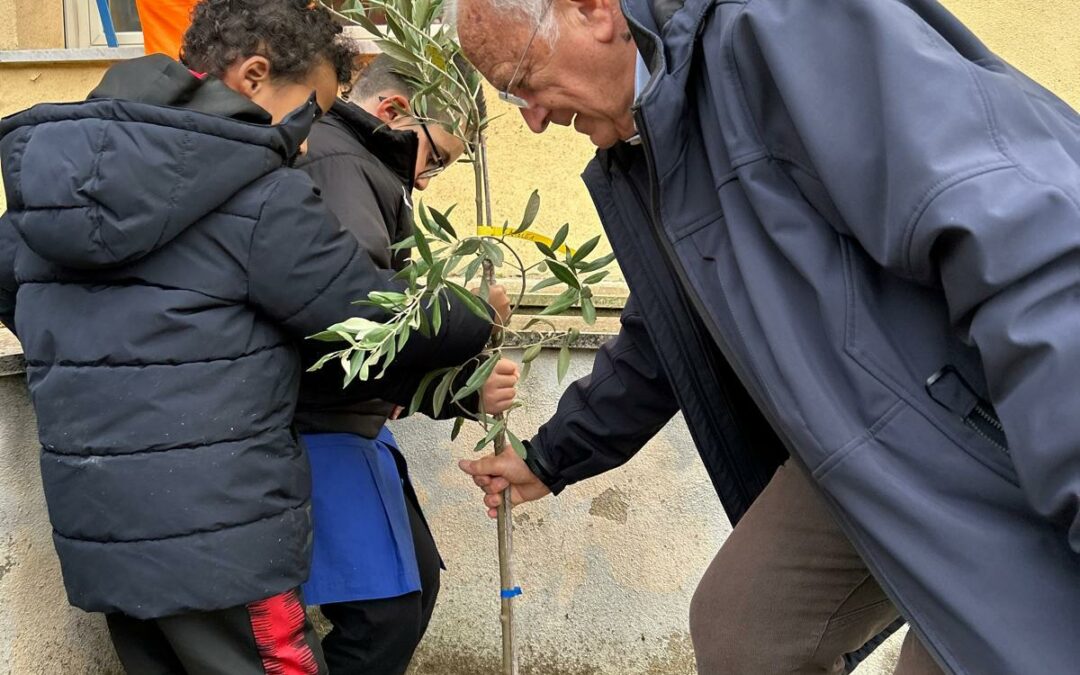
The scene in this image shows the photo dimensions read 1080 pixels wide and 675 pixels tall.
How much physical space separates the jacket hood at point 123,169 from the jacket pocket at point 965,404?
4.23 feet

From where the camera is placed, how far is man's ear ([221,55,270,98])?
94.3 inches

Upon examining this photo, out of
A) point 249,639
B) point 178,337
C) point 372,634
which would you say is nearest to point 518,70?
point 178,337

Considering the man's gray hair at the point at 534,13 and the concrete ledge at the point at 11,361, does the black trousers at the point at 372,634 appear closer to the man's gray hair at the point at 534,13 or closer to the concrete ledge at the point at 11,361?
the concrete ledge at the point at 11,361

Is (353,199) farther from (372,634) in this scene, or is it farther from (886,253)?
(886,253)

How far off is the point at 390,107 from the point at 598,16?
115 centimetres

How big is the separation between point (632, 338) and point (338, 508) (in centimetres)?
74

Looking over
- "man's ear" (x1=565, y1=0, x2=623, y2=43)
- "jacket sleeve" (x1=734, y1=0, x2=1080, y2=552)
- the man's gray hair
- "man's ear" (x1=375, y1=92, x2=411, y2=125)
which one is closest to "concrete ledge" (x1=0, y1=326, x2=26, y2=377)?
"man's ear" (x1=375, y1=92, x2=411, y2=125)

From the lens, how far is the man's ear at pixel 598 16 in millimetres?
1641

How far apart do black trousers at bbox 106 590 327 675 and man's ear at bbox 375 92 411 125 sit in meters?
1.17

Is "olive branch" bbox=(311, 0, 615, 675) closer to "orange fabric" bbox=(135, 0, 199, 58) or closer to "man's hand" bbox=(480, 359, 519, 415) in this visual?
"man's hand" bbox=(480, 359, 519, 415)

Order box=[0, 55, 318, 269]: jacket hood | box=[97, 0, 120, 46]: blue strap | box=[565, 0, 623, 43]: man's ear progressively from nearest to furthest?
1. box=[565, 0, 623, 43]: man's ear
2. box=[0, 55, 318, 269]: jacket hood
3. box=[97, 0, 120, 46]: blue strap

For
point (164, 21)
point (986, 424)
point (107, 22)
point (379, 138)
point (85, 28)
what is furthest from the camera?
point (85, 28)

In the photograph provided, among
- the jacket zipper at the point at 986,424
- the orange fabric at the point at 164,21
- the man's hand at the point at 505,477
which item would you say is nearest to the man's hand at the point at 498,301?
the man's hand at the point at 505,477

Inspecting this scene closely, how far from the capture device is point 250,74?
2.40 meters
